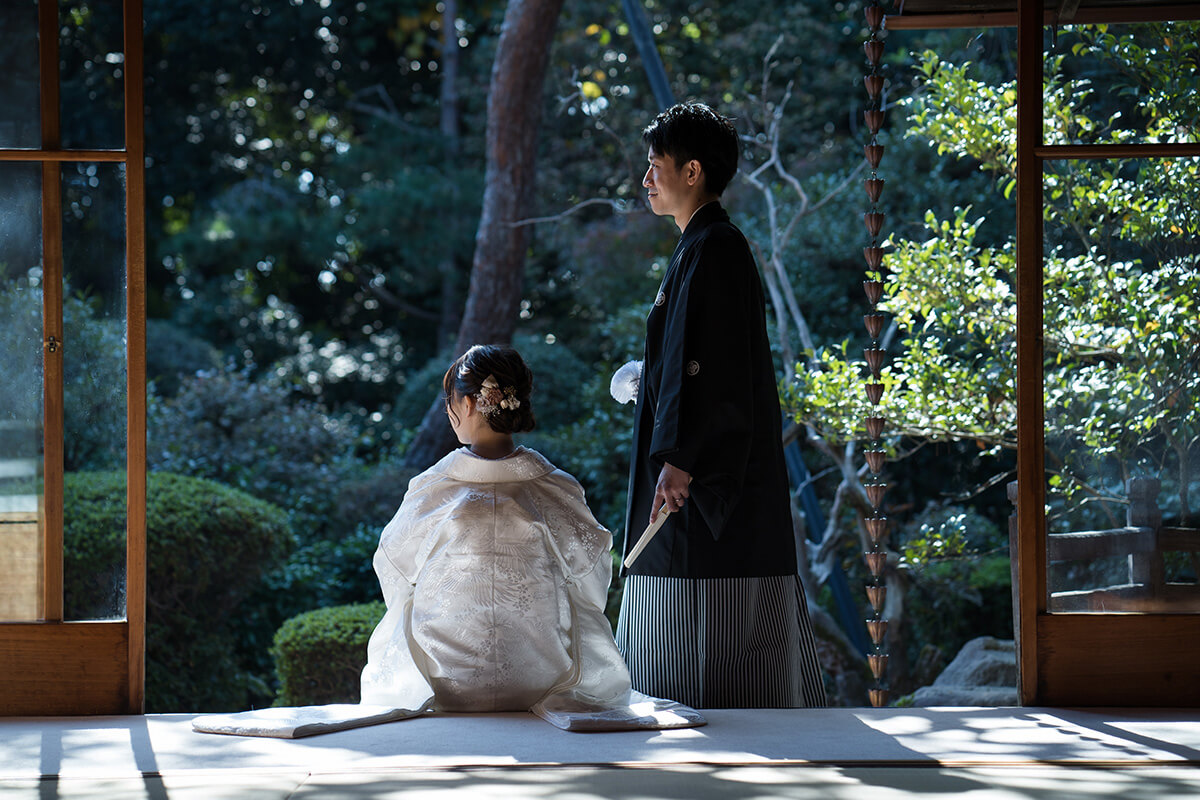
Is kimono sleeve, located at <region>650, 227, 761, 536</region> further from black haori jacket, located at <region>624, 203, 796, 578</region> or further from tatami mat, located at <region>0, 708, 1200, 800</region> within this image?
tatami mat, located at <region>0, 708, 1200, 800</region>

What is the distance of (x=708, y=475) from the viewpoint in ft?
8.57

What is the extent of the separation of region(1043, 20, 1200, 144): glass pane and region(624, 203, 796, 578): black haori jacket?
1.06m

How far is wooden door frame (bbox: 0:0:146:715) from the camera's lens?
276 centimetres

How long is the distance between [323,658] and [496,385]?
236 cm

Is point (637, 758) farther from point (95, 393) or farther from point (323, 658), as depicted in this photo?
point (323, 658)

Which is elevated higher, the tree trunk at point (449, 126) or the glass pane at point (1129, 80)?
the tree trunk at point (449, 126)

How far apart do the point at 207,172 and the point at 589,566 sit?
879cm

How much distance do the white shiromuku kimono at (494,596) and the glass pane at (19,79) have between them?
4.28ft

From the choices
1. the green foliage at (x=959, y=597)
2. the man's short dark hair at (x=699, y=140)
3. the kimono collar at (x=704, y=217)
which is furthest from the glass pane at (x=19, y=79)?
the green foliage at (x=959, y=597)

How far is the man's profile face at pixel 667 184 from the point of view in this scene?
2.78 m

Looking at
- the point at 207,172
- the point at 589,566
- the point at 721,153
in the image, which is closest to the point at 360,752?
the point at 589,566

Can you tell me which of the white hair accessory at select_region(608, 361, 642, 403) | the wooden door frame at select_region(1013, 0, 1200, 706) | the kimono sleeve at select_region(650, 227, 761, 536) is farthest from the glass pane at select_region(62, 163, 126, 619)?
the wooden door frame at select_region(1013, 0, 1200, 706)

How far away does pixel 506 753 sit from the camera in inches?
91.0

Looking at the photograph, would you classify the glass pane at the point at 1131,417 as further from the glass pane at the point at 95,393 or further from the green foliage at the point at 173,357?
the green foliage at the point at 173,357
